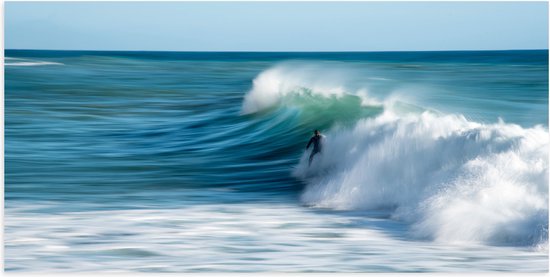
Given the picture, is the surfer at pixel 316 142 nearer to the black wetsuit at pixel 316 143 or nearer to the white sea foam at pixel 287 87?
the black wetsuit at pixel 316 143

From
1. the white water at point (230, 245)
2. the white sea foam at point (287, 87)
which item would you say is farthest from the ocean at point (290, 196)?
the white sea foam at point (287, 87)

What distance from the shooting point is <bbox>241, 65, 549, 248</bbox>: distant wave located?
7141 millimetres

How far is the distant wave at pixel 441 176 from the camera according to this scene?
7.14 metres

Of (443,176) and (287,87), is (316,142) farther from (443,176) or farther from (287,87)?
(287,87)

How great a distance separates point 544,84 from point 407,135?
20426 mm

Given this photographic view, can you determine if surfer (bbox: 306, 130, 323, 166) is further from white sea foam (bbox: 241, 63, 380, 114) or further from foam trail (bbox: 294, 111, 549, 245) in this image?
white sea foam (bbox: 241, 63, 380, 114)

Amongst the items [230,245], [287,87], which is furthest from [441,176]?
[287,87]

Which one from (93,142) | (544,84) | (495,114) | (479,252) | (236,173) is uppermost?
(544,84)

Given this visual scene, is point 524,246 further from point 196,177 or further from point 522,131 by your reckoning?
point 196,177

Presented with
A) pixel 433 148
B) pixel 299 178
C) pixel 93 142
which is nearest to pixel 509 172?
pixel 433 148

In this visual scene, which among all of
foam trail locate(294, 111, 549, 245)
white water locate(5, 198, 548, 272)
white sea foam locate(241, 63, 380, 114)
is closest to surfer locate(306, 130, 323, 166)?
foam trail locate(294, 111, 549, 245)

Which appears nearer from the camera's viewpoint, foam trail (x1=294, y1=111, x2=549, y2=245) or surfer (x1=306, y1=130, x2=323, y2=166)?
Result: foam trail (x1=294, y1=111, x2=549, y2=245)

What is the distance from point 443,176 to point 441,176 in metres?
0.06

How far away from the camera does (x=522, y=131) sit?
8961 mm
